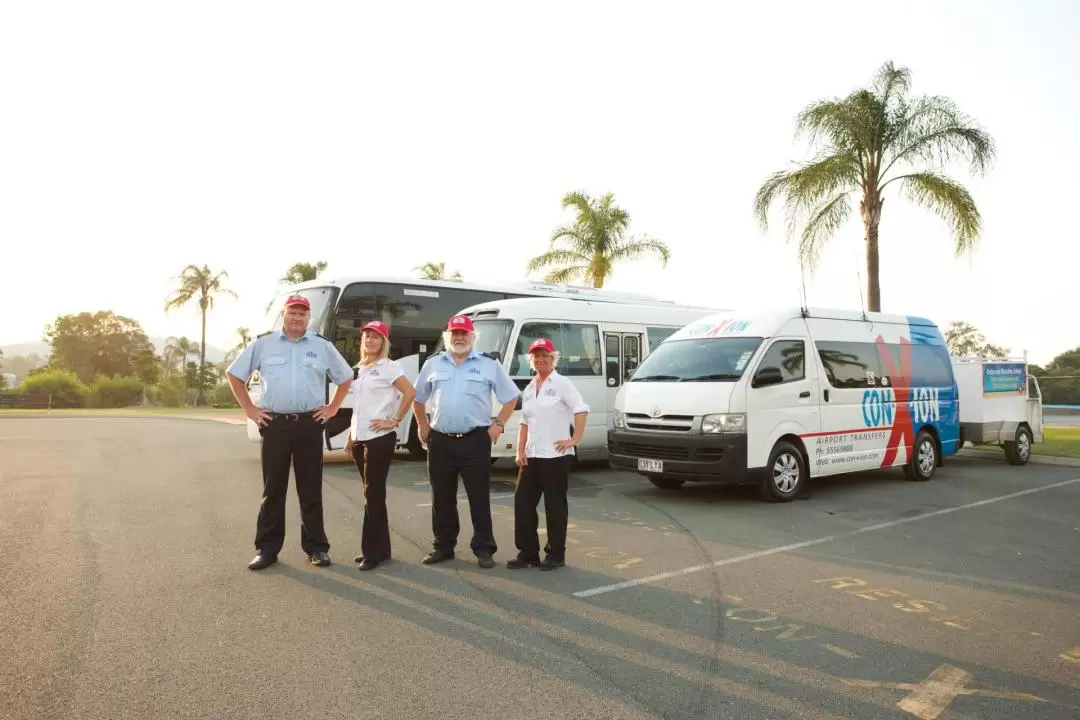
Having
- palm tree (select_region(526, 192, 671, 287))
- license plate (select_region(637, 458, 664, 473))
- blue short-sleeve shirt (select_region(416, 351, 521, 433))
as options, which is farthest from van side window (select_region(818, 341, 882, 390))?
palm tree (select_region(526, 192, 671, 287))

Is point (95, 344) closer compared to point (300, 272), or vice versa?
point (300, 272)

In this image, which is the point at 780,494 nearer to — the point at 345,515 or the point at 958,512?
the point at 958,512

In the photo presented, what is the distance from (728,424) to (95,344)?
7561 centimetres

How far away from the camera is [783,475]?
9.01m

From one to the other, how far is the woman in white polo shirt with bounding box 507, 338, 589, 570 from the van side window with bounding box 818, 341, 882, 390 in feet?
16.3

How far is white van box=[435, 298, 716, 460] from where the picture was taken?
Answer: 11.4 metres

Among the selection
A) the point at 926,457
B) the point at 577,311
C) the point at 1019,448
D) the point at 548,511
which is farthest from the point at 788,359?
the point at 1019,448

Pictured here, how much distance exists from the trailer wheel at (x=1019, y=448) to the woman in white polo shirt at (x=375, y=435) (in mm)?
11630

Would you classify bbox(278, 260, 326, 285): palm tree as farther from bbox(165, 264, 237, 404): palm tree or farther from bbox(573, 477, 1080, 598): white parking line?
bbox(573, 477, 1080, 598): white parking line

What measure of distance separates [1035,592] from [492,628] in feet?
12.5

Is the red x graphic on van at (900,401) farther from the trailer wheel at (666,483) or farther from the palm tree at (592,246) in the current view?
the palm tree at (592,246)

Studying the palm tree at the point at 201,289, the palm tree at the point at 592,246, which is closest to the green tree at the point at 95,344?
the palm tree at the point at 201,289

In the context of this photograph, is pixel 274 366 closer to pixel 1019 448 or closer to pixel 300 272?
pixel 1019 448

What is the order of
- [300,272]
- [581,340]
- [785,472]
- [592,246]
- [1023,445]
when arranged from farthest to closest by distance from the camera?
[300,272], [592,246], [1023,445], [581,340], [785,472]
